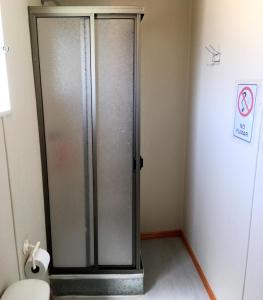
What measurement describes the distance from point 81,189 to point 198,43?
4.99 feet

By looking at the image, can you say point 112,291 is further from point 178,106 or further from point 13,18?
point 13,18

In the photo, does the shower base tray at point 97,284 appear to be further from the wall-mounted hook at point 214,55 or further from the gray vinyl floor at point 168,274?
the wall-mounted hook at point 214,55

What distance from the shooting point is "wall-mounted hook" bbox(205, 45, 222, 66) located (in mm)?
1844

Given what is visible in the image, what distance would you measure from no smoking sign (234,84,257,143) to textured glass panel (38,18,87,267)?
38.6 inches

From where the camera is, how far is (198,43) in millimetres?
2258

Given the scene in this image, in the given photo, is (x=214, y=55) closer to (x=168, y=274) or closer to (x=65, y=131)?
(x=65, y=131)

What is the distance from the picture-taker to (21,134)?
1.53m

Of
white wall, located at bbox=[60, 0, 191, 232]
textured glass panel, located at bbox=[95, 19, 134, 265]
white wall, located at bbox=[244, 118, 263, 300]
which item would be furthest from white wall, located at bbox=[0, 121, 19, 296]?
white wall, located at bbox=[60, 0, 191, 232]

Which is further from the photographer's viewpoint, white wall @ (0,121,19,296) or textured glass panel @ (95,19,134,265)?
textured glass panel @ (95,19,134,265)

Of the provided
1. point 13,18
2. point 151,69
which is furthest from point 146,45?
point 13,18

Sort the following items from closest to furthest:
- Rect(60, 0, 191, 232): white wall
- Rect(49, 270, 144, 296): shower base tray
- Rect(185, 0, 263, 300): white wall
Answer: Rect(185, 0, 263, 300): white wall, Rect(49, 270, 144, 296): shower base tray, Rect(60, 0, 191, 232): white wall

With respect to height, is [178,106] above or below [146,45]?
below

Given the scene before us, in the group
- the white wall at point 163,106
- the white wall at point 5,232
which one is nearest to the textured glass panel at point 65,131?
the white wall at point 5,232

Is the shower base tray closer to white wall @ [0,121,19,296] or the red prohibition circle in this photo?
white wall @ [0,121,19,296]
